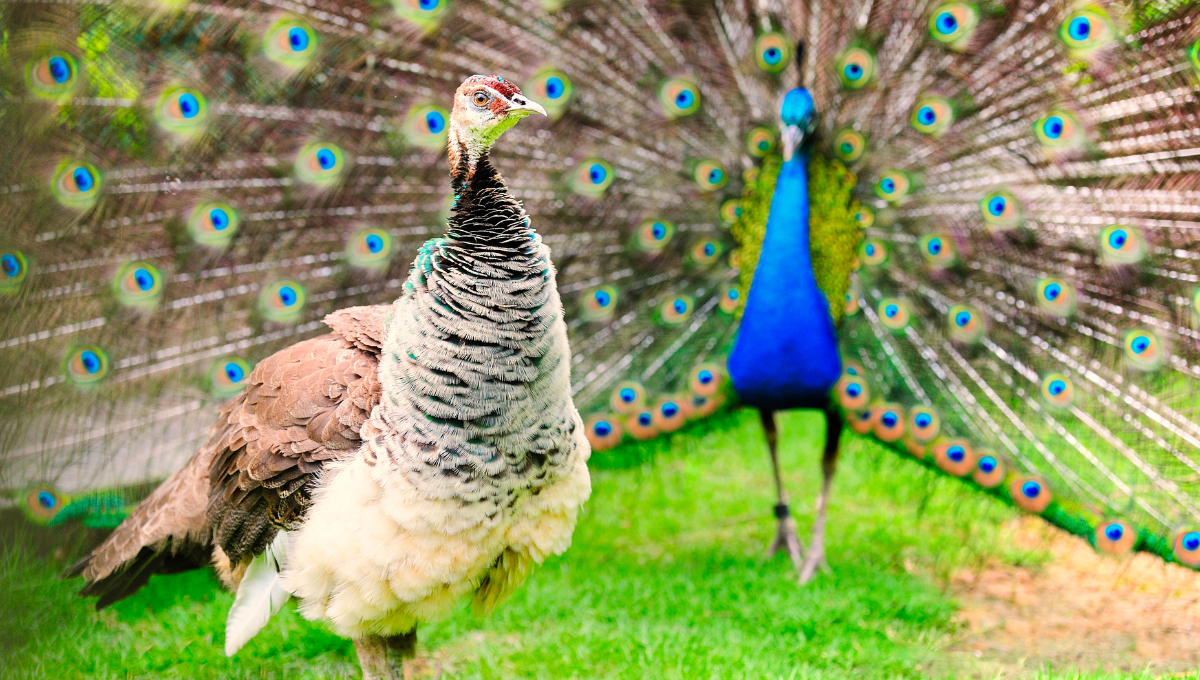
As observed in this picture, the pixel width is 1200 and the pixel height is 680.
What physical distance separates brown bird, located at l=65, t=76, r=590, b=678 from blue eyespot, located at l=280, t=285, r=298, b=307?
0.95 metres

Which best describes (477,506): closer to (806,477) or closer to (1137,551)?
(1137,551)

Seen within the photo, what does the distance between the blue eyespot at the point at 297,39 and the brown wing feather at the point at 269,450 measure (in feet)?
3.80

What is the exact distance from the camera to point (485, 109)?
199cm

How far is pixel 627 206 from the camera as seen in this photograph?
144 inches

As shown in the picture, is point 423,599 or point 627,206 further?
point 627,206

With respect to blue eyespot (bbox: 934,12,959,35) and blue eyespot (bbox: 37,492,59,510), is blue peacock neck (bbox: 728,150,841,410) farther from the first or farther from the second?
blue eyespot (bbox: 37,492,59,510)

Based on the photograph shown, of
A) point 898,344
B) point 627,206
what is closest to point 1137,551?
point 898,344

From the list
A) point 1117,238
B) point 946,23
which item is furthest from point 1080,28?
point 1117,238

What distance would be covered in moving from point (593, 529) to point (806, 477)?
1679 millimetres

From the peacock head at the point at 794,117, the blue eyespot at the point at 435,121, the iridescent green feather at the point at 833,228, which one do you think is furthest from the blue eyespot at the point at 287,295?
the iridescent green feather at the point at 833,228

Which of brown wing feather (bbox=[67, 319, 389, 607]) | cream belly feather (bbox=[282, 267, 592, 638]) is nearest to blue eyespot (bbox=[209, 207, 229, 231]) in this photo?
brown wing feather (bbox=[67, 319, 389, 607])

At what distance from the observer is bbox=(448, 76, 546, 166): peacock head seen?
1985 mm

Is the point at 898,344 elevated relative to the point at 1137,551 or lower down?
elevated

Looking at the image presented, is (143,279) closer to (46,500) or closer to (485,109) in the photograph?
(46,500)
